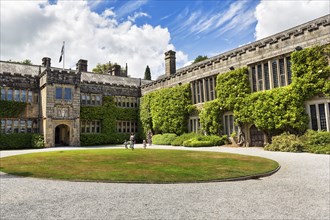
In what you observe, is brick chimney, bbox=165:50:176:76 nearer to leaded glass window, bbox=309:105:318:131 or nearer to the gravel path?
leaded glass window, bbox=309:105:318:131

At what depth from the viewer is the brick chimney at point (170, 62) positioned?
3761 centimetres

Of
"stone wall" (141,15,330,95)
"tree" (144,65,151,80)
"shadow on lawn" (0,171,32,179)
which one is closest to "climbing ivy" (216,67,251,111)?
"stone wall" (141,15,330,95)

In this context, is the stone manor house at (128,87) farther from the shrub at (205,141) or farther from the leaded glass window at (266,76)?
the shrub at (205,141)

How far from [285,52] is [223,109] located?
8057mm

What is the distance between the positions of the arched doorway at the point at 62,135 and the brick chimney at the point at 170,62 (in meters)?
16.5

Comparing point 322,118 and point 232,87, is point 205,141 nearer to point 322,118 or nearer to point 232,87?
point 232,87

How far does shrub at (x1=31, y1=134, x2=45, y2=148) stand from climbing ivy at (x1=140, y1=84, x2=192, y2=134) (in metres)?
13.5

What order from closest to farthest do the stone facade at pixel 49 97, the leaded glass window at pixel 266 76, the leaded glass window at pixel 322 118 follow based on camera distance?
1. the leaded glass window at pixel 322 118
2. the leaded glass window at pixel 266 76
3. the stone facade at pixel 49 97

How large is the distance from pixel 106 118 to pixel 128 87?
6.24 m

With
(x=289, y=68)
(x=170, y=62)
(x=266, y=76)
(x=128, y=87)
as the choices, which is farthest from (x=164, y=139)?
(x=289, y=68)

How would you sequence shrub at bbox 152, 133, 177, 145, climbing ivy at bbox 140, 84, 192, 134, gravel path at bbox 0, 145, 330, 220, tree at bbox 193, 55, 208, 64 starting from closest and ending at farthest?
gravel path at bbox 0, 145, 330, 220 < shrub at bbox 152, 133, 177, 145 < climbing ivy at bbox 140, 84, 192, 134 < tree at bbox 193, 55, 208, 64

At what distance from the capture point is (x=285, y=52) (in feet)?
69.1

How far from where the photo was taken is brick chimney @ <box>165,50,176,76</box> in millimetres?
37612

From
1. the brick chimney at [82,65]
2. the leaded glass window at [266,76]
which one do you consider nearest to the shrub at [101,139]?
the brick chimney at [82,65]
